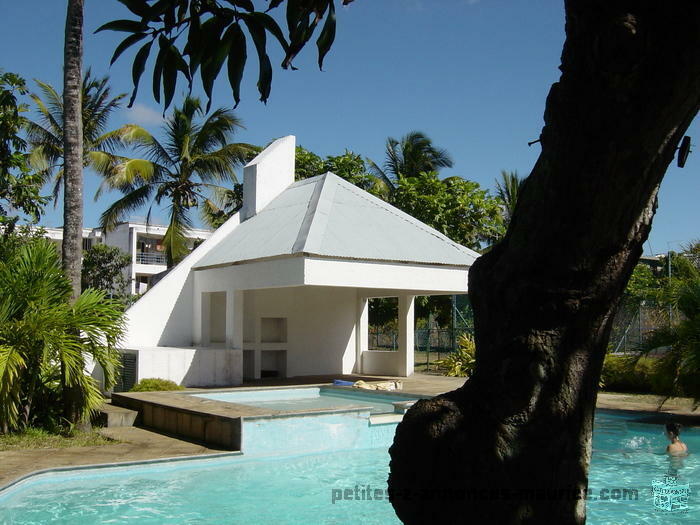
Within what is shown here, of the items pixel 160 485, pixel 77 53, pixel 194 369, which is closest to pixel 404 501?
pixel 160 485

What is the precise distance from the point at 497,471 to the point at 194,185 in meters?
24.9

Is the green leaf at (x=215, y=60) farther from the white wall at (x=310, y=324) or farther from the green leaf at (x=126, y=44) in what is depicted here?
the white wall at (x=310, y=324)

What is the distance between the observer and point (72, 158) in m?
11.6

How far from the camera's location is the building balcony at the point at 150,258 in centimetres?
5362

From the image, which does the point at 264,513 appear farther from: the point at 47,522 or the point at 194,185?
the point at 194,185

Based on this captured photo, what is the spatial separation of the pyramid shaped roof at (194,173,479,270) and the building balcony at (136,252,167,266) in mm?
34204

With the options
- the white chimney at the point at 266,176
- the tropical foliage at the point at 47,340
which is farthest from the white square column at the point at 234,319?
the tropical foliage at the point at 47,340

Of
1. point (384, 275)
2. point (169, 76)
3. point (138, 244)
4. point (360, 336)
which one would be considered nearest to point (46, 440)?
point (384, 275)

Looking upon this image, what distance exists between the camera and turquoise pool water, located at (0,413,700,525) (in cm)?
812

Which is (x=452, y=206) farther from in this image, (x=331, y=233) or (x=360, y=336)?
(x=331, y=233)

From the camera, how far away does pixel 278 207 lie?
20.9 meters

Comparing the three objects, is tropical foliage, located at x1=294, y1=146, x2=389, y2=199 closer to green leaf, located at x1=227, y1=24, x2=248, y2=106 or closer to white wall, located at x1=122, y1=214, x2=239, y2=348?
white wall, located at x1=122, y1=214, x2=239, y2=348

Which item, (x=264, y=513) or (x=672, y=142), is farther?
(x=264, y=513)

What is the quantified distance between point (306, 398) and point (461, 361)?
23.5ft
